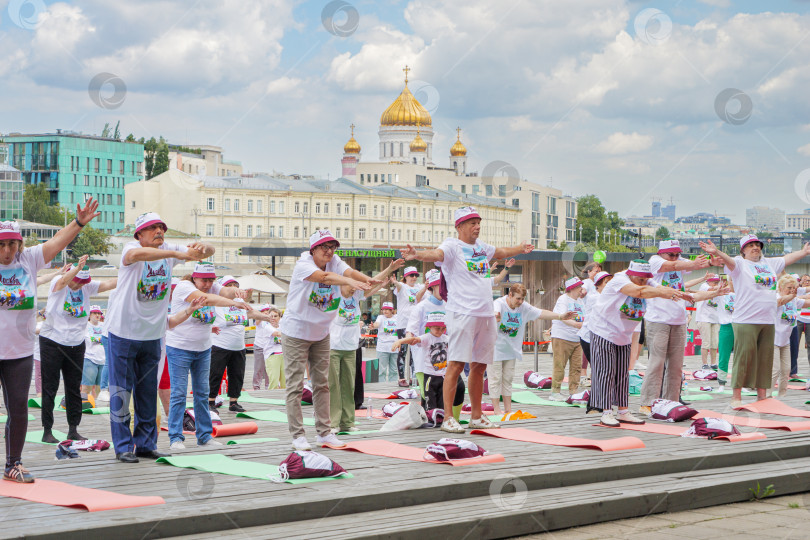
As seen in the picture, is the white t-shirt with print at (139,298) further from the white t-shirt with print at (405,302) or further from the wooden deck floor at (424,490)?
the white t-shirt with print at (405,302)

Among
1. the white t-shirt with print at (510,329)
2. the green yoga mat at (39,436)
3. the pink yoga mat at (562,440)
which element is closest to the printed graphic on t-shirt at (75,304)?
the green yoga mat at (39,436)

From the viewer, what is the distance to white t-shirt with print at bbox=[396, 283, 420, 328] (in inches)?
643

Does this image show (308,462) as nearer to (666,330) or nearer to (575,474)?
(575,474)

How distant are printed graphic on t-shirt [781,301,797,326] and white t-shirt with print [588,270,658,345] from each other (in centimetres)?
474

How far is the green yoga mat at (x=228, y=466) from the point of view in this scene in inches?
277

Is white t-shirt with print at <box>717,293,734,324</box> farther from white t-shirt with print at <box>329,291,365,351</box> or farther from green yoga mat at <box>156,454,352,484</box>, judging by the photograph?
green yoga mat at <box>156,454,352,484</box>

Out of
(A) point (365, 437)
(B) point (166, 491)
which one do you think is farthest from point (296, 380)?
(B) point (166, 491)

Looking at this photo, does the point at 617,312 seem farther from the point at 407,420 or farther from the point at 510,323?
the point at 407,420

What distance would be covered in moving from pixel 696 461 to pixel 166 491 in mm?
4344

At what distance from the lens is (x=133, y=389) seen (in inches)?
308

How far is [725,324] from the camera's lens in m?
15.4

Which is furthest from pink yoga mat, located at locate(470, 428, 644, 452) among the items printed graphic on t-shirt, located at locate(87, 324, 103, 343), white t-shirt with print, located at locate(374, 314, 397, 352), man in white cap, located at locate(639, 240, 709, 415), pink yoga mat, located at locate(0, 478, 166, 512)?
white t-shirt with print, located at locate(374, 314, 397, 352)

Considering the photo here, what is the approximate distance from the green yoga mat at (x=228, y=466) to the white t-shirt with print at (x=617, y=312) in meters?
3.94

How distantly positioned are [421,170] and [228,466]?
144 m
